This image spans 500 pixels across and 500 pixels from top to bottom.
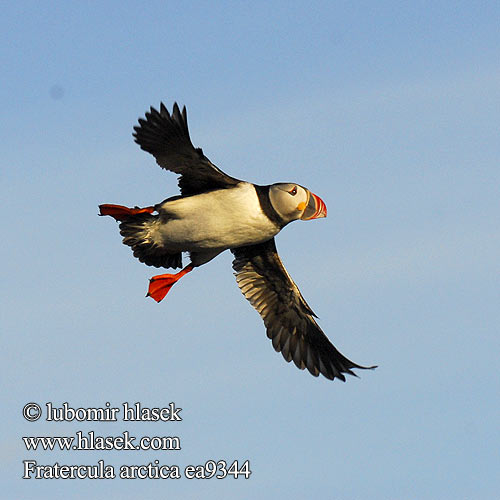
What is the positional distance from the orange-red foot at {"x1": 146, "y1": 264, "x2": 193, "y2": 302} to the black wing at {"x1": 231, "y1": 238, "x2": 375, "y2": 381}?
1.17m

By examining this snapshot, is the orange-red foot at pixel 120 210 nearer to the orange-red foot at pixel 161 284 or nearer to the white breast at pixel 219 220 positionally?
the white breast at pixel 219 220

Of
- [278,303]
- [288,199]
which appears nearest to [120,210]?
[288,199]

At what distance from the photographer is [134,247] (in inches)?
569

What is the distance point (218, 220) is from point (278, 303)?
2600 mm

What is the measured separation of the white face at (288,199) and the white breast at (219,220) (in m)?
0.20

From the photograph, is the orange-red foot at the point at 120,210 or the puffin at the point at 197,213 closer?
the puffin at the point at 197,213

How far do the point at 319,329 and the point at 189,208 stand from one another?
9.91 ft

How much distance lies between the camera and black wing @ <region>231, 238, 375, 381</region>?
15.6 m

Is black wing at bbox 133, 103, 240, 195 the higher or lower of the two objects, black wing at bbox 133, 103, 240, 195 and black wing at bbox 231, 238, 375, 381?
the higher

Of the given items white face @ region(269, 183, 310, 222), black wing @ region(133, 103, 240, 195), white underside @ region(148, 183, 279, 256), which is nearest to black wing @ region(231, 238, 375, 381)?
white underside @ region(148, 183, 279, 256)

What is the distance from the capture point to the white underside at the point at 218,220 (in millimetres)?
13703

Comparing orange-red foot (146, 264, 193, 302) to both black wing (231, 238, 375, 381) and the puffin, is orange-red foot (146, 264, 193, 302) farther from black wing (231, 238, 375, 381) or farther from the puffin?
black wing (231, 238, 375, 381)

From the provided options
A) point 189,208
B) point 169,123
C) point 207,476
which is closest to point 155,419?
point 207,476

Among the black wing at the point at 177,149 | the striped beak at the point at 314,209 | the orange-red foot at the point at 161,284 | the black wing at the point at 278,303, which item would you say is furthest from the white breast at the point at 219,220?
the black wing at the point at 278,303
